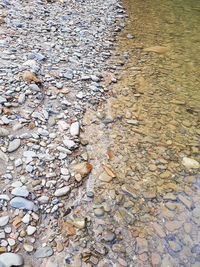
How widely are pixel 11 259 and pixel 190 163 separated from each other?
7.75 ft

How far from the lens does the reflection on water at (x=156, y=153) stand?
2.52 meters

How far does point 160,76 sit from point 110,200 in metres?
3.26

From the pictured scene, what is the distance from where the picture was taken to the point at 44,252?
225 centimetres

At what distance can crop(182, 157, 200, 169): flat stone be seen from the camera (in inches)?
135

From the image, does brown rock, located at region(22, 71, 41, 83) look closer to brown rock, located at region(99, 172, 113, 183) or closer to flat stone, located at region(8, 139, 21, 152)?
flat stone, located at region(8, 139, 21, 152)

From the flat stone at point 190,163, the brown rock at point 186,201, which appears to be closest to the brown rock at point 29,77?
the flat stone at point 190,163

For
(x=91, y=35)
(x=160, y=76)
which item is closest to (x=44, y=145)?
(x=160, y=76)

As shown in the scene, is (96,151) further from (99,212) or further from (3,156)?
(3,156)

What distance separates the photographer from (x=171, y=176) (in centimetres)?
324

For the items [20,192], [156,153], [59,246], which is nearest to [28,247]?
[59,246]

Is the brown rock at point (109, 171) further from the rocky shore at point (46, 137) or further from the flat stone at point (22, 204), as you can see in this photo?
the flat stone at point (22, 204)

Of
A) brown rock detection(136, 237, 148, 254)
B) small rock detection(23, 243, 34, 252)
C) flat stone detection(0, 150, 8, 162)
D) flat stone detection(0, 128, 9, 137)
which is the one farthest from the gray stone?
brown rock detection(136, 237, 148, 254)

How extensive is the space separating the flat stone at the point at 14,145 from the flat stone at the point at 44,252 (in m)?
1.16

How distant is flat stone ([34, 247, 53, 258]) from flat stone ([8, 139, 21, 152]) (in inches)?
45.6
